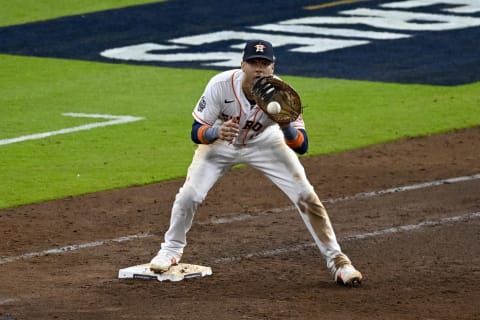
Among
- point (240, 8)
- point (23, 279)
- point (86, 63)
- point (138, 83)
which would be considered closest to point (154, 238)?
point (23, 279)

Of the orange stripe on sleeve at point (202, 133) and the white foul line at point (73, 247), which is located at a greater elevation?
the orange stripe on sleeve at point (202, 133)

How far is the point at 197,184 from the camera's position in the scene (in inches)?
386

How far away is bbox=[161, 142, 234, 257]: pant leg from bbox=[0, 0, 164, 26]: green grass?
14.5 metres

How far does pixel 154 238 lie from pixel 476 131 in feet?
18.9

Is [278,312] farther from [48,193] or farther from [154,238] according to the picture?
[48,193]

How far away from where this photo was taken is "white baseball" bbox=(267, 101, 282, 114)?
945 cm

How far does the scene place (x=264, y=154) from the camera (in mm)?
9906

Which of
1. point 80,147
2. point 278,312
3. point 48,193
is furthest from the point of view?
point 80,147

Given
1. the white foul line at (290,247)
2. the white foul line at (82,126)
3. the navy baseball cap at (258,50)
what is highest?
the navy baseball cap at (258,50)

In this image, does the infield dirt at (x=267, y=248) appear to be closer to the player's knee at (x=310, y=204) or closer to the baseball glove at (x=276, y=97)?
the player's knee at (x=310, y=204)

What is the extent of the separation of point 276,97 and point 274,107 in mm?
88

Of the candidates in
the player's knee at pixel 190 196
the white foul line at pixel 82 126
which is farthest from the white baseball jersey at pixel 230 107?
the white foul line at pixel 82 126

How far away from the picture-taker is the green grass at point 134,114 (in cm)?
1405

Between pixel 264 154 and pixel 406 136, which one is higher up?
pixel 264 154
